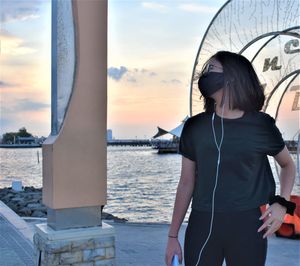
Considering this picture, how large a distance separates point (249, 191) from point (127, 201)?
18.0 metres

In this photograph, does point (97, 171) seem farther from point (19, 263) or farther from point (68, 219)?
point (19, 263)

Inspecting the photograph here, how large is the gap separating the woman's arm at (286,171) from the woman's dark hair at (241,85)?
23 centimetres

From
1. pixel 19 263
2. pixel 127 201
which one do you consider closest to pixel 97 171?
pixel 19 263

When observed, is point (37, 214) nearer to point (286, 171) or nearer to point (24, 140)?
point (286, 171)

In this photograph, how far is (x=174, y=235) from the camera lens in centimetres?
208

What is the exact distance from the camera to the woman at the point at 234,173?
1888mm

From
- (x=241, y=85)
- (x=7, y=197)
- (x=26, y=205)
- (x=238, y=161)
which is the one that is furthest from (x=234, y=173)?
(x=7, y=197)

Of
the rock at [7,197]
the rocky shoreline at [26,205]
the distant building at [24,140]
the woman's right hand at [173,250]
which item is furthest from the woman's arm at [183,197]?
the distant building at [24,140]

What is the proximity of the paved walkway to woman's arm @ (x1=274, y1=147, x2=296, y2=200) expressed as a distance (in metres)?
4.39

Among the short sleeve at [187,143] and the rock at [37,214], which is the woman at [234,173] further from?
the rock at [37,214]

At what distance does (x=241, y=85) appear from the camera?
6.31 ft

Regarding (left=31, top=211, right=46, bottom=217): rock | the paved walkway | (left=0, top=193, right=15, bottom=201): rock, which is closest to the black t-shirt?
the paved walkway

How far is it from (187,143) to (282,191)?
18.4 inches

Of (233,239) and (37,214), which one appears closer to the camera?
(233,239)
